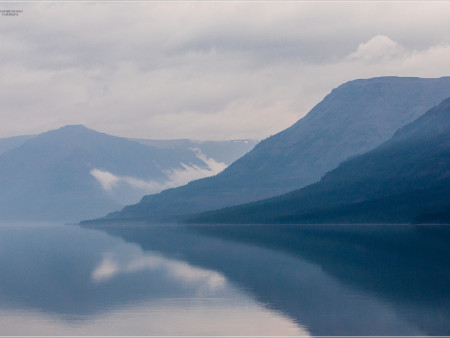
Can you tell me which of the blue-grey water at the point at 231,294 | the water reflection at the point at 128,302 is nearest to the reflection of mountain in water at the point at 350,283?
the blue-grey water at the point at 231,294

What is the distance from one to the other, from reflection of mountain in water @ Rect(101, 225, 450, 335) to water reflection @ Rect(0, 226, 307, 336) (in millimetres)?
2819

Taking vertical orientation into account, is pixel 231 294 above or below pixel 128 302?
below

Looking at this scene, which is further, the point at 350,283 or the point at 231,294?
the point at 350,283

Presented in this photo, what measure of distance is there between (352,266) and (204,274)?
18.4m

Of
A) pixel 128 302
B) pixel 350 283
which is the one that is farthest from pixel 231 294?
pixel 350 283

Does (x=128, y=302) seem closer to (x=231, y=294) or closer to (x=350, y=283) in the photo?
(x=231, y=294)

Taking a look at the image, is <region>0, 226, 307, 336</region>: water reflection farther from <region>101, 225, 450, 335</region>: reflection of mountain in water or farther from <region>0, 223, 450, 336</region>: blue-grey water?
<region>101, 225, 450, 335</region>: reflection of mountain in water

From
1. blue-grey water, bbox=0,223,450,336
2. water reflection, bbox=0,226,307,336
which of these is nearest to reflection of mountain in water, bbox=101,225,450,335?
blue-grey water, bbox=0,223,450,336

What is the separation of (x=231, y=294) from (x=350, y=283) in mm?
13450

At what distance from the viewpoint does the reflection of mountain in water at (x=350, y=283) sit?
194 feet

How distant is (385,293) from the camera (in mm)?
74375

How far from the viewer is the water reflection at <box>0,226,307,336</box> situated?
5819cm

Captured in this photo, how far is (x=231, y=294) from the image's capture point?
75812 millimetres

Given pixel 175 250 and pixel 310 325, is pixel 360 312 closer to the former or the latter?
pixel 310 325
